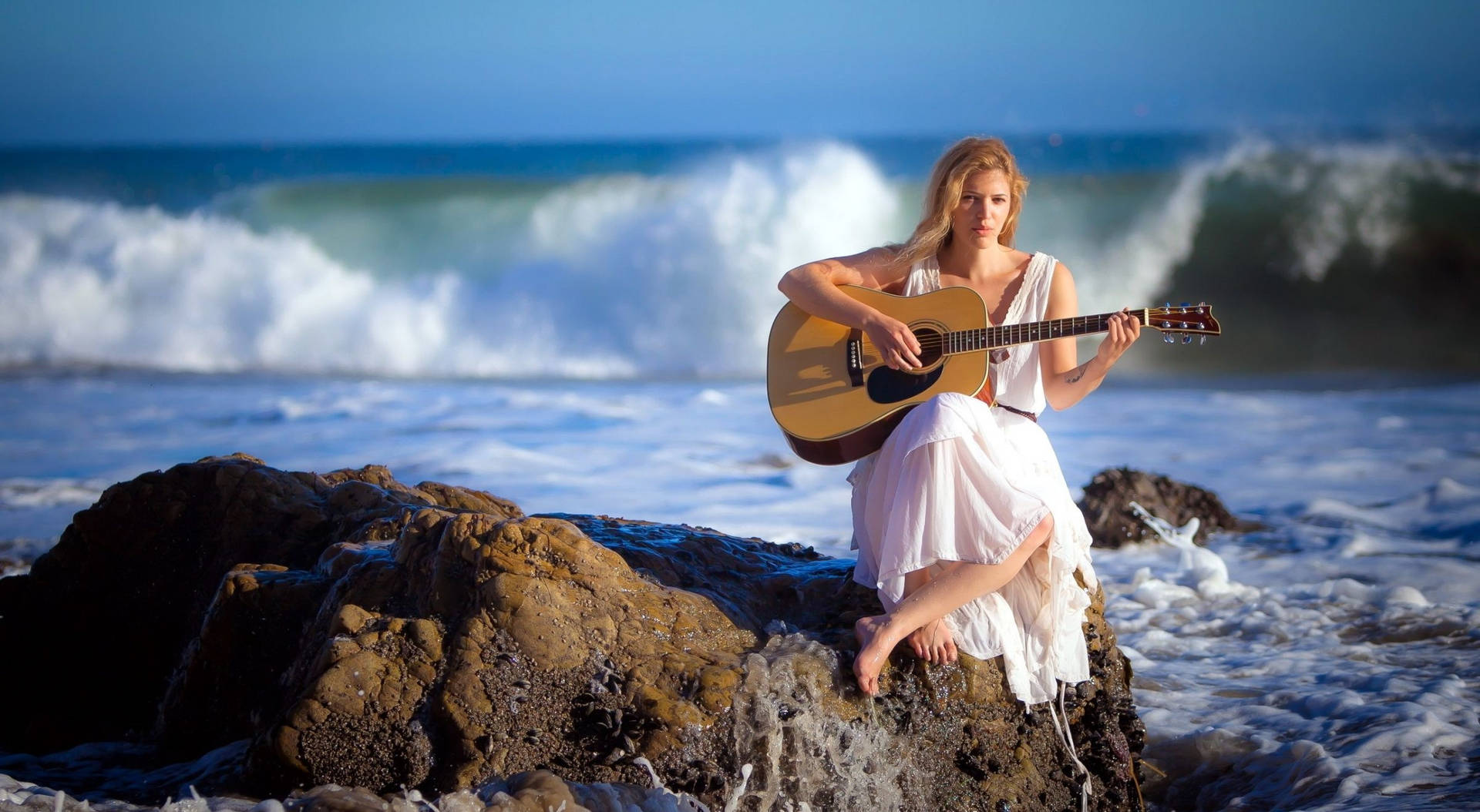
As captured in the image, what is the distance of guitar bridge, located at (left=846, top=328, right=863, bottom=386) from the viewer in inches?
150

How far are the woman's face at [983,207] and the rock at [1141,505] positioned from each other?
336 centimetres

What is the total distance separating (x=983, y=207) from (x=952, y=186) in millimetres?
118

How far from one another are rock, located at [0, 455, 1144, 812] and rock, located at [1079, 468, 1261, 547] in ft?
10.8

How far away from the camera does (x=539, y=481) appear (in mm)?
8117

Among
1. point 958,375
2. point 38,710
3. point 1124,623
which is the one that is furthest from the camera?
point 1124,623

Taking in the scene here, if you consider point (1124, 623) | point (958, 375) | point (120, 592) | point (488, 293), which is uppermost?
point (488, 293)

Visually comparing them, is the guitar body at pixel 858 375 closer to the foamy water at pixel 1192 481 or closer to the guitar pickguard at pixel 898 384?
the guitar pickguard at pixel 898 384

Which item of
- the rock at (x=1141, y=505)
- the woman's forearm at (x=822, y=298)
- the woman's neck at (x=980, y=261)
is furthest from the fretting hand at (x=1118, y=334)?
the rock at (x=1141, y=505)

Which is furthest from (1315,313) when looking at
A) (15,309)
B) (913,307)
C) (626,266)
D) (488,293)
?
(15,309)

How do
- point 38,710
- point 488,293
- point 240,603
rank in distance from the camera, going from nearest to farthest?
point 240,603, point 38,710, point 488,293

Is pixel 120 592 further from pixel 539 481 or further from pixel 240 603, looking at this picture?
pixel 539 481

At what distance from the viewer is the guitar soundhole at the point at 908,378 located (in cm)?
372

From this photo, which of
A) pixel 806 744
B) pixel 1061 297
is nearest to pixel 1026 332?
pixel 1061 297

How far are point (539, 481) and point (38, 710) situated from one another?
4.31 m
